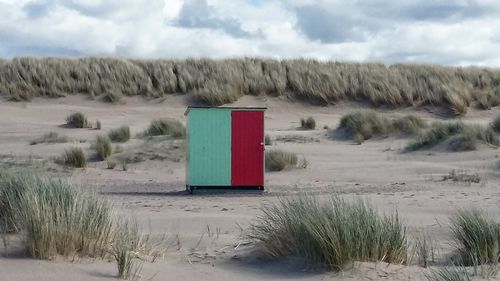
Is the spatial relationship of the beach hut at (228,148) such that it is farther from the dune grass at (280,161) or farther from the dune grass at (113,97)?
the dune grass at (113,97)

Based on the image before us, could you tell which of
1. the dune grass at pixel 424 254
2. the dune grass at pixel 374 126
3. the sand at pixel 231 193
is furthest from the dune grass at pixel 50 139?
the dune grass at pixel 424 254

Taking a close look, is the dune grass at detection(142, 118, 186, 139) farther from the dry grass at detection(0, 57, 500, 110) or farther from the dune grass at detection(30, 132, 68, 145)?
the dry grass at detection(0, 57, 500, 110)

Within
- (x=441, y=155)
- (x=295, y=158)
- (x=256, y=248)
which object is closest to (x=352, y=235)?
(x=256, y=248)

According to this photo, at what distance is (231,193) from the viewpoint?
17.6 m

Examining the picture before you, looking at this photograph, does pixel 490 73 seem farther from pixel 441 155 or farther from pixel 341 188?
pixel 341 188

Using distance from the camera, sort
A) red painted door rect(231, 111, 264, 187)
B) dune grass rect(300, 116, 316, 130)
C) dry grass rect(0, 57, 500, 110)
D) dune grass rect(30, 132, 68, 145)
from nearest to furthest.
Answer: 1. red painted door rect(231, 111, 264, 187)
2. dune grass rect(30, 132, 68, 145)
3. dune grass rect(300, 116, 316, 130)
4. dry grass rect(0, 57, 500, 110)

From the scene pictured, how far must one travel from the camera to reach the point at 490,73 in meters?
41.8

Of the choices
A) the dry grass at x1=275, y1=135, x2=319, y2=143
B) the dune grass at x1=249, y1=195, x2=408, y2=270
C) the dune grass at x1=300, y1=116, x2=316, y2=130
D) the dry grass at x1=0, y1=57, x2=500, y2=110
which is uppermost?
the dry grass at x1=0, y1=57, x2=500, y2=110

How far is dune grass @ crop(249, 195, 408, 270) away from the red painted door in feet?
25.4

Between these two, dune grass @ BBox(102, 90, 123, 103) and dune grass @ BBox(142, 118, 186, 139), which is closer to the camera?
dune grass @ BBox(142, 118, 186, 139)

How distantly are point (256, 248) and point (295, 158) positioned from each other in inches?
446

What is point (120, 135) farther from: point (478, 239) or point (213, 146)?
point (478, 239)

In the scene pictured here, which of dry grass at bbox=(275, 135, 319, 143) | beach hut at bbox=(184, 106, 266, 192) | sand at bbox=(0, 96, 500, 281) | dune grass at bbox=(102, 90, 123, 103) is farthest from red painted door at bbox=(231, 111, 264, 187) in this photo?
dune grass at bbox=(102, 90, 123, 103)

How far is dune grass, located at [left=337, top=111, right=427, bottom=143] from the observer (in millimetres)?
26344
